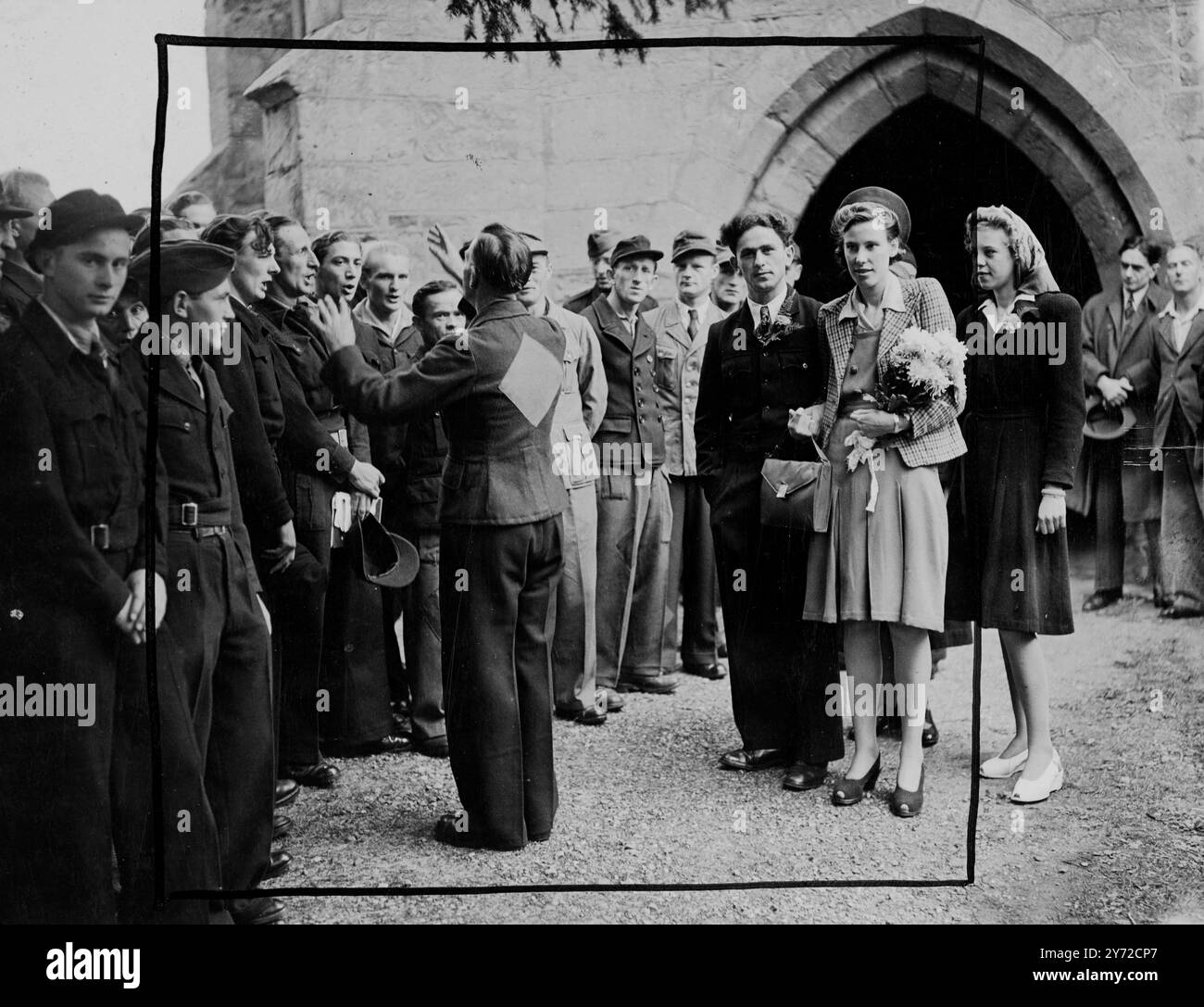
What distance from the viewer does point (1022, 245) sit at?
15.1ft

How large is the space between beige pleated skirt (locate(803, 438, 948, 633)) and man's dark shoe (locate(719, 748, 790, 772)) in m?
0.57

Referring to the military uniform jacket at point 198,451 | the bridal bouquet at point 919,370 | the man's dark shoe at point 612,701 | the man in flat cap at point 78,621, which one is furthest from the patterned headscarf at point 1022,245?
the man in flat cap at point 78,621

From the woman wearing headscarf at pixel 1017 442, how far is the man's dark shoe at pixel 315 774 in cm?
219

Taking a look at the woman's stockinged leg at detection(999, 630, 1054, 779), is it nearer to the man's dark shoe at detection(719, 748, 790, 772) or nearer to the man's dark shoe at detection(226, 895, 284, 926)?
the man's dark shoe at detection(719, 748, 790, 772)

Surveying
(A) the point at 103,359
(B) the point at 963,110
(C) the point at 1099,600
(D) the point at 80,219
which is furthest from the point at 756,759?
(D) the point at 80,219

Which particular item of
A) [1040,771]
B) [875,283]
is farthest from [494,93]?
[1040,771]

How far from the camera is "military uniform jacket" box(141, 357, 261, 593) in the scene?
13.2 ft

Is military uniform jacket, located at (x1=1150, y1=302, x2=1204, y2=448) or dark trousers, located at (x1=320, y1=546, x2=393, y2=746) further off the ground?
military uniform jacket, located at (x1=1150, y1=302, x2=1204, y2=448)

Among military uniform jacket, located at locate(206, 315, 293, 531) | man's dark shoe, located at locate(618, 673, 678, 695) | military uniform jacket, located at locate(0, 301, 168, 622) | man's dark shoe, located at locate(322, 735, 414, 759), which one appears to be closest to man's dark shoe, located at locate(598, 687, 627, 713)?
man's dark shoe, located at locate(618, 673, 678, 695)

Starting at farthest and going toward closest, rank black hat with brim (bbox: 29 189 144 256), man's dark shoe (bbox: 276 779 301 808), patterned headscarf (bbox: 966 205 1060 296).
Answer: patterned headscarf (bbox: 966 205 1060 296) < man's dark shoe (bbox: 276 779 301 808) < black hat with brim (bbox: 29 189 144 256)

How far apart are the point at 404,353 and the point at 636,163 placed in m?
1.06

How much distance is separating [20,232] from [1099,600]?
157 inches
